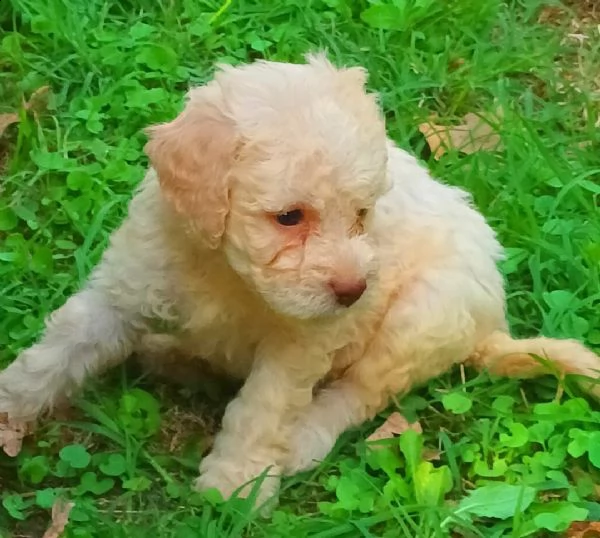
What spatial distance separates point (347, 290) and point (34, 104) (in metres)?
2.00

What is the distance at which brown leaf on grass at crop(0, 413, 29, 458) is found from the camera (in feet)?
10.1

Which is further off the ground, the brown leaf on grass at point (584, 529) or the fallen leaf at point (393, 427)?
the brown leaf on grass at point (584, 529)

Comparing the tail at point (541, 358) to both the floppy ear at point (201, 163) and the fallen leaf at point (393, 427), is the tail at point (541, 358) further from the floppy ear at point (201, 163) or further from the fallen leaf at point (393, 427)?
the floppy ear at point (201, 163)

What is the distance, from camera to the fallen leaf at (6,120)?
402cm

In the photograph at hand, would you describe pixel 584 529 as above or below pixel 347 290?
below

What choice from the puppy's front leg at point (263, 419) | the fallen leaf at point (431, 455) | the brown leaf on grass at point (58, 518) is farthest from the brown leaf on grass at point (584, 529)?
the brown leaf on grass at point (58, 518)

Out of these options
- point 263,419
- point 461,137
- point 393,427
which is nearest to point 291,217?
point 263,419

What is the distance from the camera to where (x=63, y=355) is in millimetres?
3117

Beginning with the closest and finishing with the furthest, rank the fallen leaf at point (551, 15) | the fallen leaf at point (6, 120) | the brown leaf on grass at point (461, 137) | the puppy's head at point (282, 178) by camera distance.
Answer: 1. the puppy's head at point (282, 178)
2. the fallen leaf at point (6, 120)
3. the brown leaf on grass at point (461, 137)
4. the fallen leaf at point (551, 15)

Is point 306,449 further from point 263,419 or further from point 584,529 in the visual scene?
point 584,529

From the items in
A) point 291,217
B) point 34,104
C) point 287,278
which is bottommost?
point 34,104

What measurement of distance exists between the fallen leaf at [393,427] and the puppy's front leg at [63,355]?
0.77 meters

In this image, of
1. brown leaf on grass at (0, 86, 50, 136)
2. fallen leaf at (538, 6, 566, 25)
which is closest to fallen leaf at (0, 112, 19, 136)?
brown leaf on grass at (0, 86, 50, 136)

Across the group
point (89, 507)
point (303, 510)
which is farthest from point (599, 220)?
point (89, 507)
